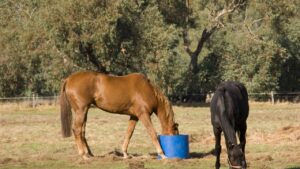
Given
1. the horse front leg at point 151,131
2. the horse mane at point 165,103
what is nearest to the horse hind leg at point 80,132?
the horse front leg at point 151,131

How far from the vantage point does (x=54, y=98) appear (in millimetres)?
40531

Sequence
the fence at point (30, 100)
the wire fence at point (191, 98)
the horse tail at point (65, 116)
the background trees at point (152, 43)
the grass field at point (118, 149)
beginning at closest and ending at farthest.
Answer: the grass field at point (118, 149)
the horse tail at point (65, 116)
the background trees at point (152, 43)
the fence at point (30, 100)
the wire fence at point (191, 98)

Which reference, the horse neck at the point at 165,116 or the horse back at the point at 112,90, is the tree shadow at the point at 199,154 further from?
the horse back at the point at 112,90

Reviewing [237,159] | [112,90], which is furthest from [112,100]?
[237,159]

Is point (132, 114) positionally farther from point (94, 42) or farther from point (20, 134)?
point (94, 42)

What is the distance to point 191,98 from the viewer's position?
4453 cm

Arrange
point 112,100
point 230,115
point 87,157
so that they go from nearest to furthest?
1. point 230,115
2. point 87,157
3. point 112,100

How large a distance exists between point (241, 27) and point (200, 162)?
31.3 metres

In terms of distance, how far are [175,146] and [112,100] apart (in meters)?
1.83

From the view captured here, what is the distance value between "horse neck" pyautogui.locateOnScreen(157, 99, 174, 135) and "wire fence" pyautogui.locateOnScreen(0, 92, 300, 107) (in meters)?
25.5

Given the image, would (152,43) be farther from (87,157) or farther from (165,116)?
(87,157)

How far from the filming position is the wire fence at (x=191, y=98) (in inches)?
1551

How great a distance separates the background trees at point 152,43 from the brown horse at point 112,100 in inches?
835

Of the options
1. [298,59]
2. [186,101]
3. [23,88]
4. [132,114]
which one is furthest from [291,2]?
[132,114]
